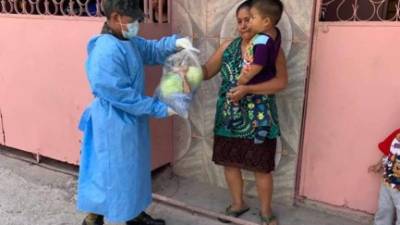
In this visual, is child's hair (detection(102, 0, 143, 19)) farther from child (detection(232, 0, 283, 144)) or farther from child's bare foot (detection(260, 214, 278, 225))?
child's bare foot (detection(260, 214, 278, 225))

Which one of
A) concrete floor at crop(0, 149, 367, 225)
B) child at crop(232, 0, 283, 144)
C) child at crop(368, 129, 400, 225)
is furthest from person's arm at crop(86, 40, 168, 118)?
child at crop(368, 129, 400, 225)

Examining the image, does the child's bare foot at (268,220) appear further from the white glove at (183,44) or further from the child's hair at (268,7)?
the child's hair at (268,7)

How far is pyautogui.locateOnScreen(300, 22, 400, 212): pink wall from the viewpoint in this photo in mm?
2628

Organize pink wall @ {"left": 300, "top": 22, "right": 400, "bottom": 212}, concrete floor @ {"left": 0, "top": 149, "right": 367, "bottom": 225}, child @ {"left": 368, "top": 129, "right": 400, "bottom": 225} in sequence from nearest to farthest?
child @ {"left": 368, "top": 129, "right": 400, "bottom": 225} → pink wall @ {"left": 300, "top": 22, "right": 400, "bottom": 212} → concrete floor @ {"left": 0, "top": 149, "right": 367, "bottom": 225}

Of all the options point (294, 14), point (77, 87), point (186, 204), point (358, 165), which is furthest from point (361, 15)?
point (77, 87)

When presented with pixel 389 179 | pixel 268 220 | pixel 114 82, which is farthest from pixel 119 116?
pixel 389 179

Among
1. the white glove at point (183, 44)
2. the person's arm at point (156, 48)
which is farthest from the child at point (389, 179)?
the person's arm at point (156, 48)

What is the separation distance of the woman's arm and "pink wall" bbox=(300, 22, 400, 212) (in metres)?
0.36

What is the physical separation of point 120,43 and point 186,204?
1342mm

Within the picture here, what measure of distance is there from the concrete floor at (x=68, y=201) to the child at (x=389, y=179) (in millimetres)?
291

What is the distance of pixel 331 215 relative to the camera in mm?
3027

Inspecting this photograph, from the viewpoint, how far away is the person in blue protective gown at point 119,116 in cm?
232

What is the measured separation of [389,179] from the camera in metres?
2.54

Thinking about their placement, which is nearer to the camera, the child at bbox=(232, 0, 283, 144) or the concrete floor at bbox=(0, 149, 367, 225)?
the child at bbox=(232, 0, 283, 144)
